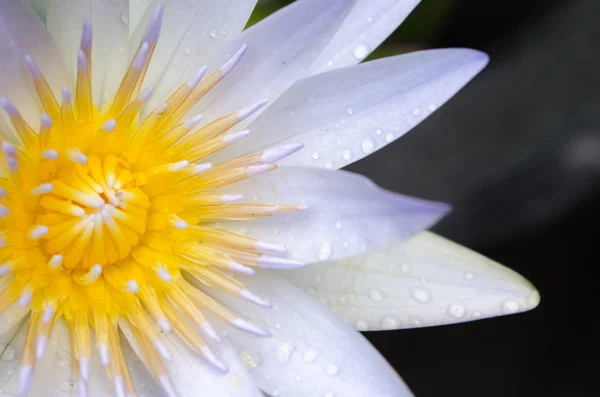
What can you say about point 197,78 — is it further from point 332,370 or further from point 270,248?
point 332,370

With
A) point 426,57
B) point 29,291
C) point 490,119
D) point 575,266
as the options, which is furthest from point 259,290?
point 575,266

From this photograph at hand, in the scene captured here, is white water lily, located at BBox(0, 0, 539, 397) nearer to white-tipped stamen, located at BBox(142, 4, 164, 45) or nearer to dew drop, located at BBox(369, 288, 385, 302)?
white-tipped stamen, located at BBox(142, 4, 164, 45)

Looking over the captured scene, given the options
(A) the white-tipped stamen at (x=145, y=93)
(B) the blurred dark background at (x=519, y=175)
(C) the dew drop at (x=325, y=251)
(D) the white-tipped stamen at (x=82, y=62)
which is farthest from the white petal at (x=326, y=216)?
(B) the blurred dark background at (x=519, y=175)

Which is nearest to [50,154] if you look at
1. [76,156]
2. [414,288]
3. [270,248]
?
[76,156]

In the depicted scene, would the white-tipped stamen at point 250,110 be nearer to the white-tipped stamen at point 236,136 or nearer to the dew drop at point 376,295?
the white-tipped stamen at point 236,136

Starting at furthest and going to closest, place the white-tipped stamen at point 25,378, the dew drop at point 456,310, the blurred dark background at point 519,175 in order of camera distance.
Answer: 1. the blurred dark background at point 519,175
2. the dew drop at point 456,310
3. the white-tipped stamen at point 25,378

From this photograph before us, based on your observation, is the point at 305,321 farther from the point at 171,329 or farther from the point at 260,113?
the point at 260,113
